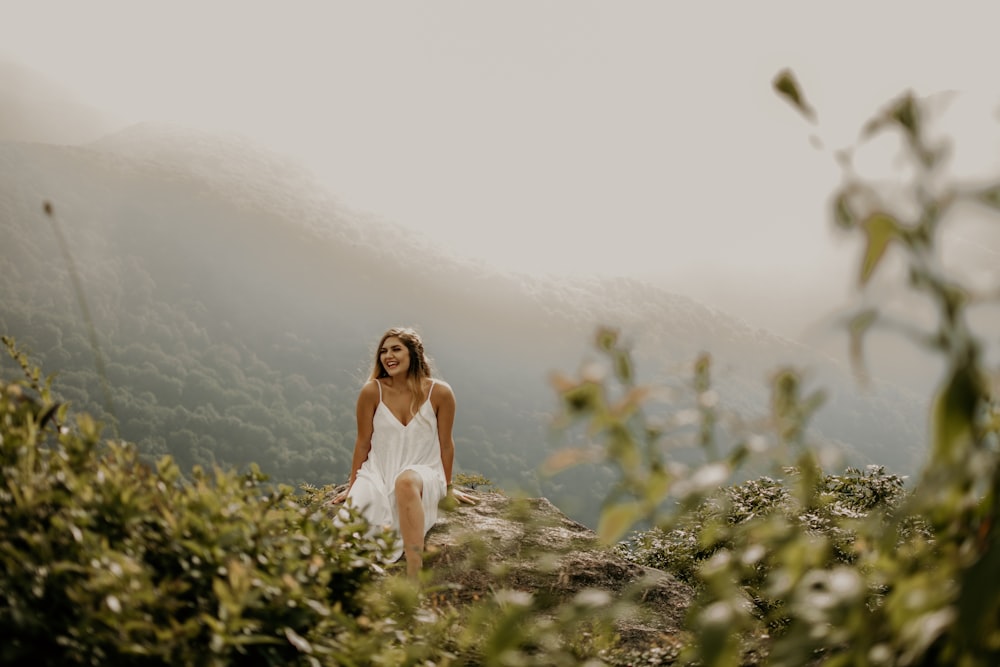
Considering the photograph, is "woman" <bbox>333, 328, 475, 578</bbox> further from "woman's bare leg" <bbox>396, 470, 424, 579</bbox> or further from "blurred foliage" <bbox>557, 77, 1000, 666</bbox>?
"blurred foliage" <bbox>557, 77, 1000, 666</bbox>

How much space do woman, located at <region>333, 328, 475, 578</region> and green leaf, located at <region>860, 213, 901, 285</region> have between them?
4387mm

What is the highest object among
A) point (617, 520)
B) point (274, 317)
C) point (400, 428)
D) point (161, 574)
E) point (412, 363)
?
point (617, 520)

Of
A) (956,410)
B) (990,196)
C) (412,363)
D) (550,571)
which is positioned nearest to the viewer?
(956,410)

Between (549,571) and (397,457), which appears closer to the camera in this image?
(549,571)

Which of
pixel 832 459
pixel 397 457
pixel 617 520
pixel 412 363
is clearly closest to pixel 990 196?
pixel 832 459

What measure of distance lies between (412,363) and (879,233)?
17.0ft

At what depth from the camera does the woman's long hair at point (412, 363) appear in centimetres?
575

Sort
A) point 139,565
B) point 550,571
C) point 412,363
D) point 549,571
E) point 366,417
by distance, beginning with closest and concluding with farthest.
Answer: point 139,565 < point 549,571 < point 550,571 < point 366,417 < point 412,363

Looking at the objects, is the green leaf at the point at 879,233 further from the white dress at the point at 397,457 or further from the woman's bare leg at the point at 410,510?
the white dress at the point at 397,457

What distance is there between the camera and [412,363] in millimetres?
5824

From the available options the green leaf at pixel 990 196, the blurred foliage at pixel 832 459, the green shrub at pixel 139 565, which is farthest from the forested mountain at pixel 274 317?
the green leaf at pixel 990 196

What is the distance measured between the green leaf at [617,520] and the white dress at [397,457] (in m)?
4.21

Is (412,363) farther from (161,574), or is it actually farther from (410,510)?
(161,574)

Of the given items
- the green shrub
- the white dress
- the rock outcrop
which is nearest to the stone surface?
the rock outcrop
